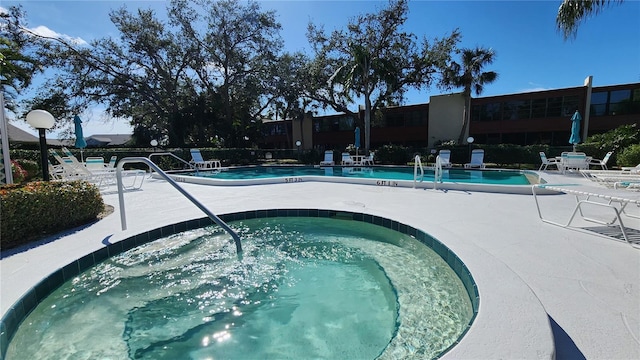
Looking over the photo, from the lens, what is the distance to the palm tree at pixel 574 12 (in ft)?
27.4

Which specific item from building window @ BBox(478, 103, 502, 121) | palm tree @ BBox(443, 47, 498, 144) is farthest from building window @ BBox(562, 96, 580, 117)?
palm tree @ BBox(443, 47, 498, 144)

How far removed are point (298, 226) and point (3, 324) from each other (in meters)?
3.60

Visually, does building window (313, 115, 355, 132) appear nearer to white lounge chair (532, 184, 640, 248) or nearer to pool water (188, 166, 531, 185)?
pool water (188, 166, 531, 185)

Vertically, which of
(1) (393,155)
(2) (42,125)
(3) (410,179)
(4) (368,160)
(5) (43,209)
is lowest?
(3) (410,179)

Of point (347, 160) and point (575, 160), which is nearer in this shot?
point (575, 160)

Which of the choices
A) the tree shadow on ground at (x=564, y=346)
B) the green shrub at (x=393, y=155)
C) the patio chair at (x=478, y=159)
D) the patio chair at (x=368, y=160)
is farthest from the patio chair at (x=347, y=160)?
the tree shadow on ground at (x=564, y=346)

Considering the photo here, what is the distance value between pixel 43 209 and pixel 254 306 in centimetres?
365

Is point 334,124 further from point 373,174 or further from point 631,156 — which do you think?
point 631,156

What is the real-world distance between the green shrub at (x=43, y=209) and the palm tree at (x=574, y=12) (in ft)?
44.3

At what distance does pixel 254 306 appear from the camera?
108 inches

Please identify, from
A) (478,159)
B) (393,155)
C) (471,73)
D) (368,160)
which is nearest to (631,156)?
(478,159)

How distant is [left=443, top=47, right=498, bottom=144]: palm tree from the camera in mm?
18250

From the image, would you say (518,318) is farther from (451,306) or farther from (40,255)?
(40,255)

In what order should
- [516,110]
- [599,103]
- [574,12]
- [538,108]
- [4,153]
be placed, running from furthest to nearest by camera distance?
[516,110], [538,108], [599,103], [574,12], [4,153]
